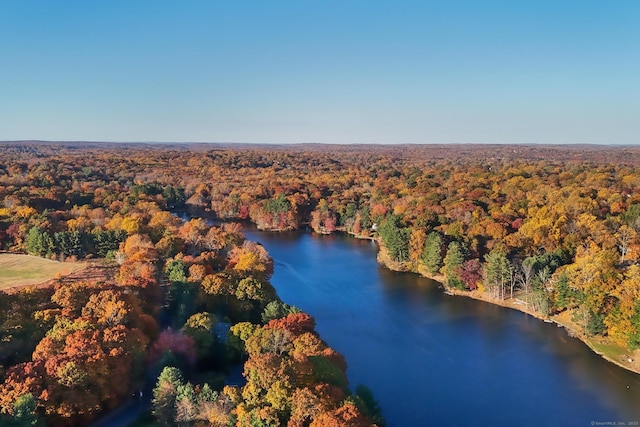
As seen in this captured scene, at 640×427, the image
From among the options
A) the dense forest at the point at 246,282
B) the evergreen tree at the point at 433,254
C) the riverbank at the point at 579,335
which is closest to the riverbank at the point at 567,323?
the riverbank at the point at 579,335

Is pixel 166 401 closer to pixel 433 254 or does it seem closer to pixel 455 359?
pixel 455 359

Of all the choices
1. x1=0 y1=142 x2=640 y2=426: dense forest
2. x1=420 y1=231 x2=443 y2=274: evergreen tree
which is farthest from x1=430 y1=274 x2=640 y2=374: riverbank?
x1=420 y1=231 x2=443 y2=274: evergreen tree

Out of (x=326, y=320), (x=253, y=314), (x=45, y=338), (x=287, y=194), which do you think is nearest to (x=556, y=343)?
(x=326, y=320)

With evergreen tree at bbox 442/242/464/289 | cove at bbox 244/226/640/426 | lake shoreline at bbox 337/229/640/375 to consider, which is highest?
evergreen tree at bbox 442/242/464/289

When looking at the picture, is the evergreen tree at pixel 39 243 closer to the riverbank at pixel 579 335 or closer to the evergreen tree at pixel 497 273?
the riverbank at pixel 579 335

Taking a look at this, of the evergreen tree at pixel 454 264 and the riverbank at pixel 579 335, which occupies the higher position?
the evergreen tree at pixel 454 264

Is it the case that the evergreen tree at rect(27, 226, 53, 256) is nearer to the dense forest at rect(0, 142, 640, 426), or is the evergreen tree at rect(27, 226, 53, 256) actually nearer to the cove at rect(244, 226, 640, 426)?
the dense forest at rect(0, 142, 640, 426)
